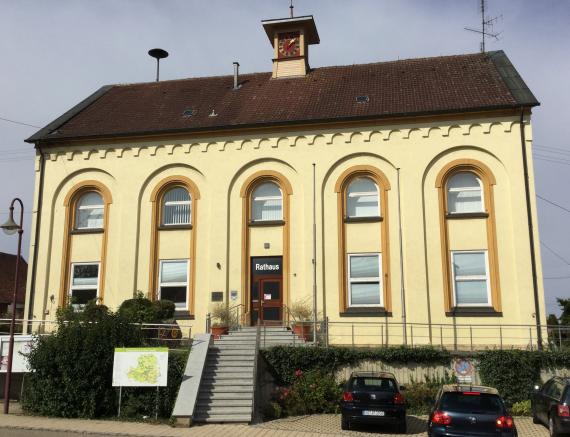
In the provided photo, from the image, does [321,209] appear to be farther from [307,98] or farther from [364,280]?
[307,98]

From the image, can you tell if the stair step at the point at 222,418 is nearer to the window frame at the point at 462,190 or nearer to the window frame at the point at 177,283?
the window frame at the point at 177,283

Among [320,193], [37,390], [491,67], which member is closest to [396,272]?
[320,193]

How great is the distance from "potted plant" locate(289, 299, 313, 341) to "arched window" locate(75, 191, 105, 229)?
9.12 m

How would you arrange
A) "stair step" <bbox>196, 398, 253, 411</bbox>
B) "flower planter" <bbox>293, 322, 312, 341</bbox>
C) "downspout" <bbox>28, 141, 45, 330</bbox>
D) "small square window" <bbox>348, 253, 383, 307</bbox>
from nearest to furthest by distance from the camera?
"stair step" <bbox>196, 398, 253, 411</bbox>, "flower planter" <bbox>293, 322, 312, 341</bbox>, "small square window" <bbox>348, 253, 383, 307</bbox>, "downspout" <bbox>28, 141, 45, 330</bbox>

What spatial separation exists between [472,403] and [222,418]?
20.0 feet

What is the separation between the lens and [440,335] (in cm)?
1938

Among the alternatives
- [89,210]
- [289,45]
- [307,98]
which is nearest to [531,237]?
[307,98]

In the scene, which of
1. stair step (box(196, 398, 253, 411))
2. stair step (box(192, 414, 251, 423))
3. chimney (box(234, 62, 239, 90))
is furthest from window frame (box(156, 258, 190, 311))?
chimney (box(234, 62, 239, 90))

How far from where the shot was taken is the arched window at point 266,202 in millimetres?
21922

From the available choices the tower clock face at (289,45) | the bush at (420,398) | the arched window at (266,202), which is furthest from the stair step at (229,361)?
the tower clock face at (289,45)

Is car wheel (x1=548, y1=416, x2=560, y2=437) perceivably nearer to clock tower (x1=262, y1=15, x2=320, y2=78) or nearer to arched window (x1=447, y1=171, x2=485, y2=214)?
arched window (x1=447, y1=171, x2=485, y2=214)

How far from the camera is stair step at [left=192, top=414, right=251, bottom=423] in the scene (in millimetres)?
13805

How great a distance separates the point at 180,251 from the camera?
21.9m

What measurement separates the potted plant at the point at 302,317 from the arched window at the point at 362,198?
384 centimetres
